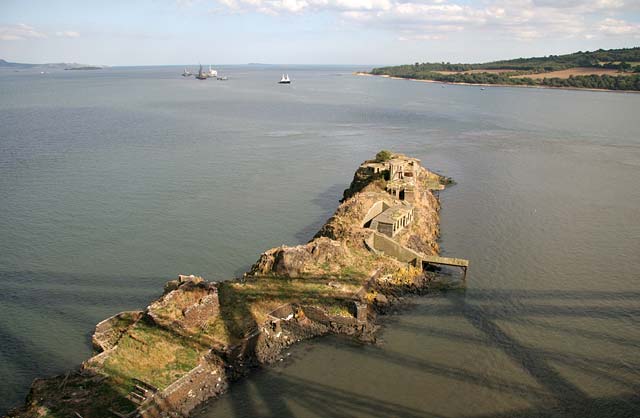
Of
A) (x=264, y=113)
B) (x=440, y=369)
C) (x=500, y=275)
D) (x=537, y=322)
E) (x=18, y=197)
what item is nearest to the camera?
(x=440, y=369)

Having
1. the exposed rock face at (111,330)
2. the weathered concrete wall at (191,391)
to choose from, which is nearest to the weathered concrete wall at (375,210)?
the weathered concrete wall at (191,391)

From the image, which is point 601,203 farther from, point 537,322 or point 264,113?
point 264,113

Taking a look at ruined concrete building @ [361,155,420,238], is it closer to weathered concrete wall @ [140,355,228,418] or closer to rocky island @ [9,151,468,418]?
rocky island @ [9,151,468,418]

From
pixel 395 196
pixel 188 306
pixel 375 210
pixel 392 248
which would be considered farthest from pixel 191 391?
pixel 395 196

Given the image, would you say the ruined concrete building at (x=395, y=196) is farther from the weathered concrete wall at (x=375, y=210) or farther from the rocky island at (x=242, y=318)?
the rocky island at (x=242, y=318)

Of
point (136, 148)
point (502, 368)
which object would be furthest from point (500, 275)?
point (136, 148)

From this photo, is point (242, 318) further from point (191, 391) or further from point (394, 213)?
point (394, 213)
